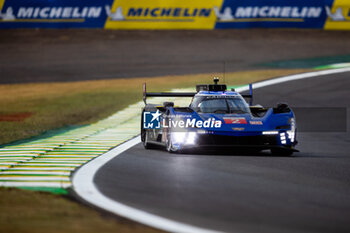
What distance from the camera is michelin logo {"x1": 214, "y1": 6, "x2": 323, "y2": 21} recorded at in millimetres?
41250

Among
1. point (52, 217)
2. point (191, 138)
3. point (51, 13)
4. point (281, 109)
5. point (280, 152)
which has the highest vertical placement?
point (51, 13)

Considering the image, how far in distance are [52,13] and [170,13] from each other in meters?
6.77

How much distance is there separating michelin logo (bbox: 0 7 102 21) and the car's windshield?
93.5 ft

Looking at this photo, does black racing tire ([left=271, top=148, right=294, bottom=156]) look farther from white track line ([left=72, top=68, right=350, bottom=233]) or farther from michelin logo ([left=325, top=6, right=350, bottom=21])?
michelin logo ([left=325, top=6, right=350, bottom=21])

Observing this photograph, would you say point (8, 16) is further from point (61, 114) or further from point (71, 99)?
point (61, 114)

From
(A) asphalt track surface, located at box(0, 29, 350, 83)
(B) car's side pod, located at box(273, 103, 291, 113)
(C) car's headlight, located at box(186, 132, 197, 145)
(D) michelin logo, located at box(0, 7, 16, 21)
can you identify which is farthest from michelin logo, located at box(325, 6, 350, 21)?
(C) car's headlight, located at box(186, 132, 197, 145)

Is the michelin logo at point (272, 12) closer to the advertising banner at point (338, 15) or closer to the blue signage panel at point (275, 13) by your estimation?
the blue signage panel at point (275, 13)

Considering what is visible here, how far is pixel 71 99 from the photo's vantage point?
28.7m

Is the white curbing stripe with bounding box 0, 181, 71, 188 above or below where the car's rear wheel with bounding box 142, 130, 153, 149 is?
below

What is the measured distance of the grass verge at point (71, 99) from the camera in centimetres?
2125

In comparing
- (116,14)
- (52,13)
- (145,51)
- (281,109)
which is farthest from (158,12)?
(281,109)

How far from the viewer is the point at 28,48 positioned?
151 ft

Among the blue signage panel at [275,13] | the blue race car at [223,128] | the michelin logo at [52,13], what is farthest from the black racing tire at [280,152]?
the michelin logo at [52,13]

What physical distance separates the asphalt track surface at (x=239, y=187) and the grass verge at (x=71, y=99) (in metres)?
6.38
